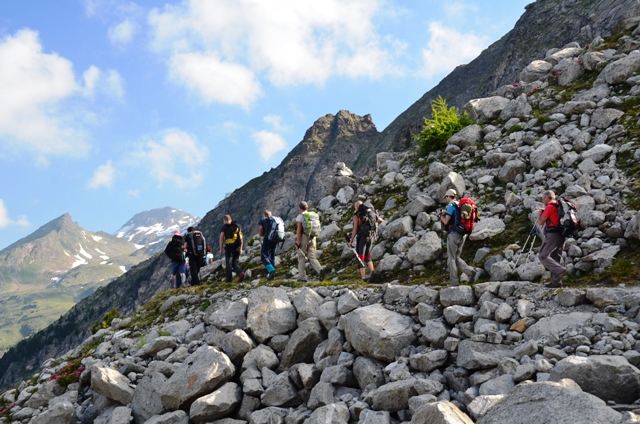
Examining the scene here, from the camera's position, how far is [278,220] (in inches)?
676

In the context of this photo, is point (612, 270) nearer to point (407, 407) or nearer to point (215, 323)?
point (407, 407)

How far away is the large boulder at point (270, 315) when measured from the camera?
1170 centimetres

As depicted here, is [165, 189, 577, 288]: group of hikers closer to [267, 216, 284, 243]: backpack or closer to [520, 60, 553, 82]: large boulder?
[267, 216, 284, 243]: backpack

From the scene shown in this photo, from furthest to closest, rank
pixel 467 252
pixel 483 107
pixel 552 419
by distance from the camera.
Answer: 1. pixel 483 107
2. pixel 467 252
3. pixel 552 419

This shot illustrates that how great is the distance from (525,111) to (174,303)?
708 inches

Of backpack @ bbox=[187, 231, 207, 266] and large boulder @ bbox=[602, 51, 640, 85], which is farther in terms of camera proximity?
large boulder @ bbox=[602, 51, 640, 85]

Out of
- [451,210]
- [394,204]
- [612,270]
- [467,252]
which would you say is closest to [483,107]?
[394,204]

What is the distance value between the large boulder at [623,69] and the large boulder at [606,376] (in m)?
17.3

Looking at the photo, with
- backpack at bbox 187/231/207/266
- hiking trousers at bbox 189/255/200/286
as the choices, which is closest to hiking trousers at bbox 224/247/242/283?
backpack at bbox 187/231/207/266

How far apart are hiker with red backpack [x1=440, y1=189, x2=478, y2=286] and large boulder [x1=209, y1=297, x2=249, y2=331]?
19.7 ft

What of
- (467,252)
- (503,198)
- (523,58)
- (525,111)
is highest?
(523,58)

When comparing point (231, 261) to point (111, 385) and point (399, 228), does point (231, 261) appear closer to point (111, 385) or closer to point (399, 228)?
point (399, 228)

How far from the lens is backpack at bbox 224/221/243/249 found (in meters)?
17.9

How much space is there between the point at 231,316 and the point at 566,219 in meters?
9.04
